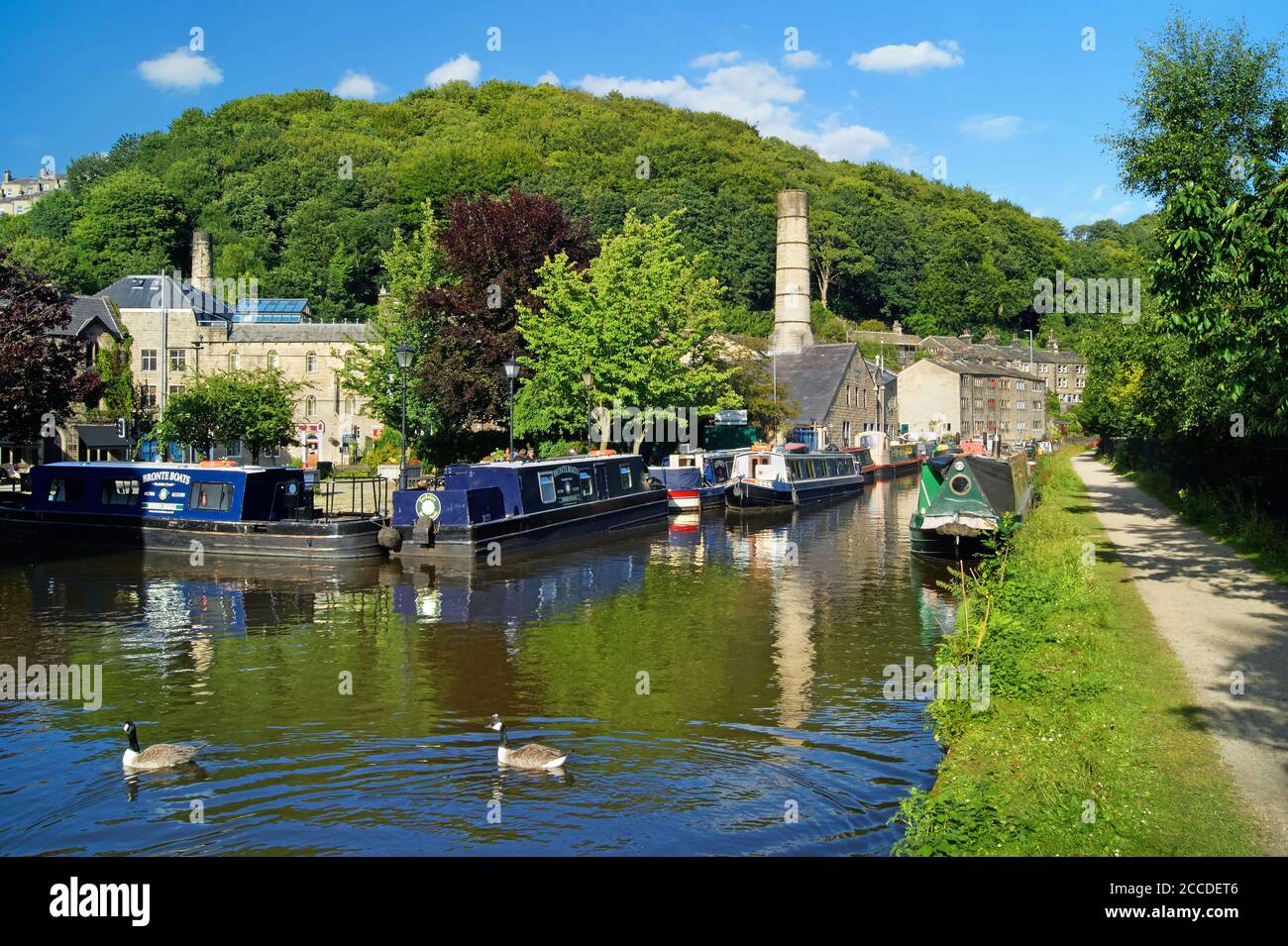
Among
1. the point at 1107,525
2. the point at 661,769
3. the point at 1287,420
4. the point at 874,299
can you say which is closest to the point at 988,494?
the point at 1107,525

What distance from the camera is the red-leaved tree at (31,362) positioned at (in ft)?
115

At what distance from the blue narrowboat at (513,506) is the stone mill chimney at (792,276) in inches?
1938

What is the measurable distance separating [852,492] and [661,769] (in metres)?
40.7

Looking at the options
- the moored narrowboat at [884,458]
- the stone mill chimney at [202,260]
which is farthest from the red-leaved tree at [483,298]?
the stone mill chimney at [202,260]

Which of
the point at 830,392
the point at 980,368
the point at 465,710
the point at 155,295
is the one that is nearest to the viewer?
the point at 465,710

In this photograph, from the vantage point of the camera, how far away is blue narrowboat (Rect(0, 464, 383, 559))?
86.7 ft

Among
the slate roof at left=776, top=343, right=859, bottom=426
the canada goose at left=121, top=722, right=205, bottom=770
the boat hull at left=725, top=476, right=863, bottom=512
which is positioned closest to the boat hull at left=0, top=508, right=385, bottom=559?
the canada goose at left=121, top=722, right=205, bottom=770

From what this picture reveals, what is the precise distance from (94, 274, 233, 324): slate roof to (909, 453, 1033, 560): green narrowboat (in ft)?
174

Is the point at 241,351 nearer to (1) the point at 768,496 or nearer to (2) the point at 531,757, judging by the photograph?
(1) the point at 768,496

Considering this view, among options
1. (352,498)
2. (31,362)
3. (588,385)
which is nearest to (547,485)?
(352,498)

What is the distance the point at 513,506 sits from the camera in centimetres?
2869

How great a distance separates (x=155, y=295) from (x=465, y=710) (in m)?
62.6

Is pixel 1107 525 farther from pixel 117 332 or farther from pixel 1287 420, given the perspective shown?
pixel 117 332
